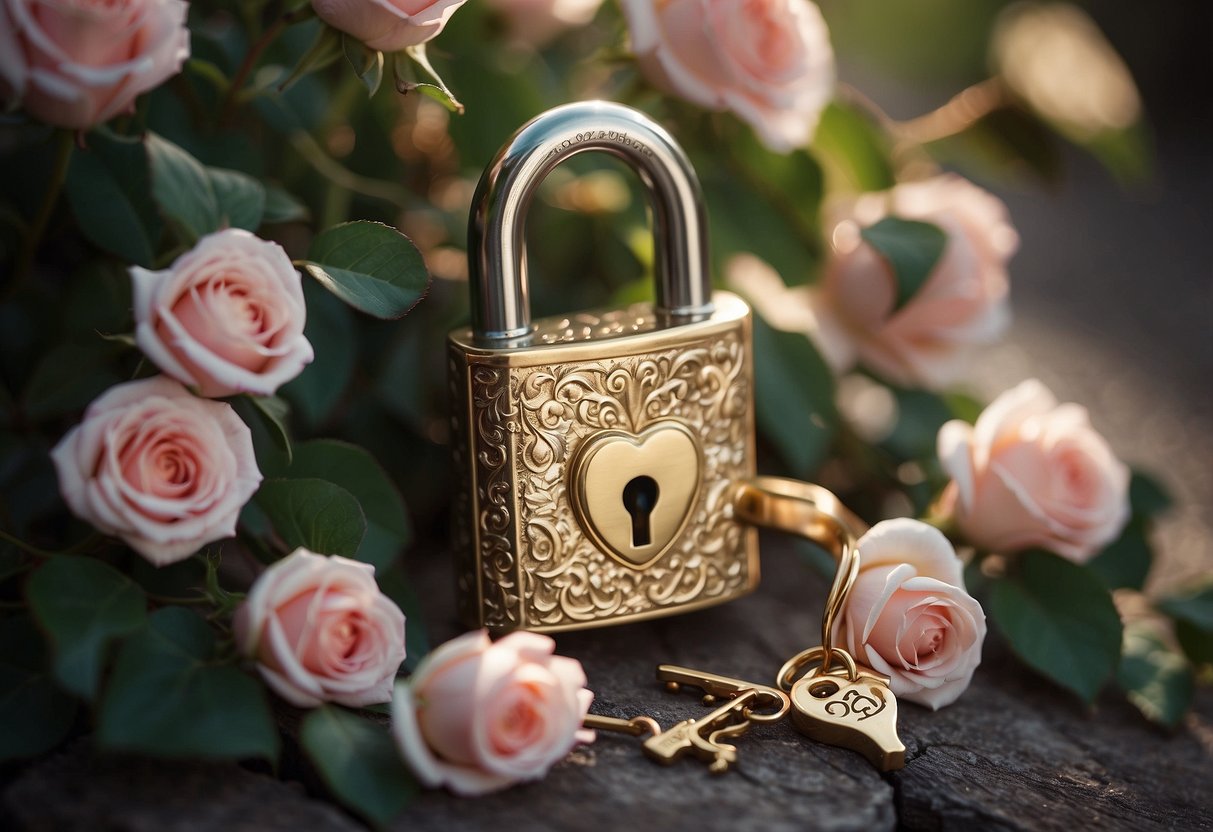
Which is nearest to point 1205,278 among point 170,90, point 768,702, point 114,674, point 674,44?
point 674,44

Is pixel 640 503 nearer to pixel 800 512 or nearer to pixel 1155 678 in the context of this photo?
pixel 800 512

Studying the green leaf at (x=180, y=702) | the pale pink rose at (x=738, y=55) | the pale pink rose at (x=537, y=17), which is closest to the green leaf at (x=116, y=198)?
the green leaf at (x=180, y=702)

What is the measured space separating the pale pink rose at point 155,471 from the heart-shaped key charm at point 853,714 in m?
0.37

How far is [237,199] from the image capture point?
741 millimetres

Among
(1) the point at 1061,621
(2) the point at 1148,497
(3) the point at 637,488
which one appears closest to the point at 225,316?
(3) the point at 637,488

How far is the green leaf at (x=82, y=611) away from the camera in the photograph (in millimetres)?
565

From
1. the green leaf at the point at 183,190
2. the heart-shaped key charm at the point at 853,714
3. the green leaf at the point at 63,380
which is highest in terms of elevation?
the green leaf at the point at 183,190

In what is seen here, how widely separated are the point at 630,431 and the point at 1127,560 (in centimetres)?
49

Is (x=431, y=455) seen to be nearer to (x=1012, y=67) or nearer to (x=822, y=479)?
(x=822, y=479)

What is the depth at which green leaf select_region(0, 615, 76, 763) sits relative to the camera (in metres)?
0.63

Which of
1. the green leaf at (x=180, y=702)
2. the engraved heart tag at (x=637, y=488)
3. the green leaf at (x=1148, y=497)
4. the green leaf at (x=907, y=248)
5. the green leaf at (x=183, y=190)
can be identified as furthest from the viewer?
the green leaf at (x=1148, y=497)

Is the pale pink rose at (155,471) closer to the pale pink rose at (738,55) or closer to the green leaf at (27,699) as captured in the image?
the green leaf at (27,699)

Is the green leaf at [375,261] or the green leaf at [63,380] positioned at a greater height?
the green leaf at [375,261]

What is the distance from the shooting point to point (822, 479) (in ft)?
3.81
